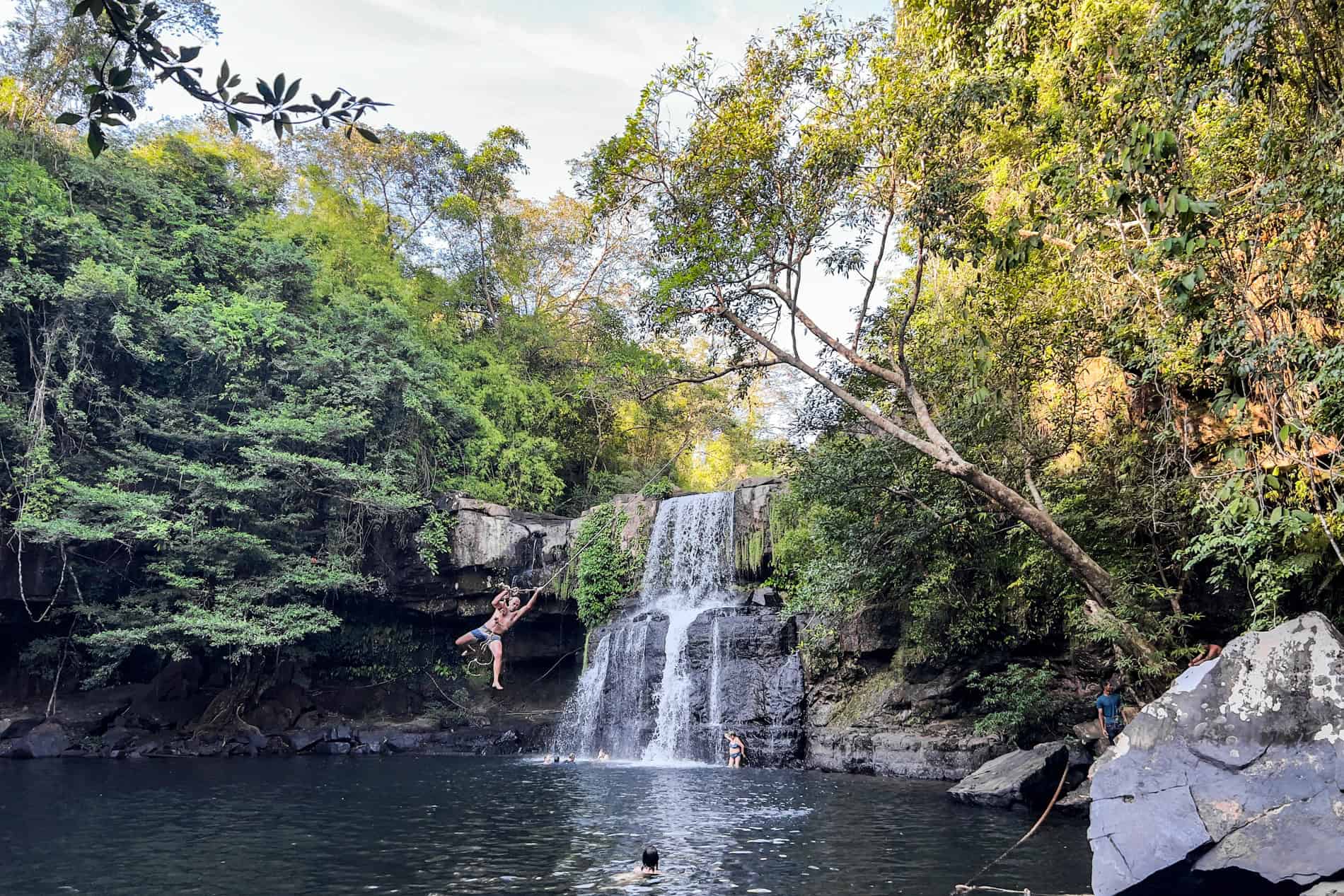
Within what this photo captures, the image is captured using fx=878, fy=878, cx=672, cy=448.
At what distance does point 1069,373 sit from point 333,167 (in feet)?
Result: 71.4

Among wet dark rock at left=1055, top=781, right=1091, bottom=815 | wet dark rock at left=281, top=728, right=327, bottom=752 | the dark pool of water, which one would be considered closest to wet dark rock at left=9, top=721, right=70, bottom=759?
the dark pool of water

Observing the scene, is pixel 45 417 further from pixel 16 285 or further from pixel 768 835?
pixel 768 835

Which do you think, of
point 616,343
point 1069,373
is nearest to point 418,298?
point 616,343

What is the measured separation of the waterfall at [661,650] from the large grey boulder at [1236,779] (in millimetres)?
10501

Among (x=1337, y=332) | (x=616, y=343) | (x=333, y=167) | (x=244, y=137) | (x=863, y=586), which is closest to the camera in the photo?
(x=1337, y=332)

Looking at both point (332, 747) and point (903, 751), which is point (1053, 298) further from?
point (332, 747)

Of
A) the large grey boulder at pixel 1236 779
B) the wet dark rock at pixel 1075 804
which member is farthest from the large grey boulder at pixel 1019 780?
the large grey boulder at pixel 1236 779

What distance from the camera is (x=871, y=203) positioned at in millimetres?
9883

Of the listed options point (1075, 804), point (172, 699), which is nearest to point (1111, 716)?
point (1075, 804)

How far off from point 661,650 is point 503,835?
326 inches

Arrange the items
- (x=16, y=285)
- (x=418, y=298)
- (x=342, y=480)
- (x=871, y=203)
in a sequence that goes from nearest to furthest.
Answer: (x=871, y=203) < (x=16, y=285) < (x=342, y=480) < (x=418, y=298)

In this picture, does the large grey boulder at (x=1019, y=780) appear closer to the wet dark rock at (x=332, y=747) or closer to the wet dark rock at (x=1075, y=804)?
the wet dark rock at (x=1075, y=804)

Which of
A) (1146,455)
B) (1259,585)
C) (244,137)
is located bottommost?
(1259,585)

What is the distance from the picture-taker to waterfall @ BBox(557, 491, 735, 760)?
16219 mm
